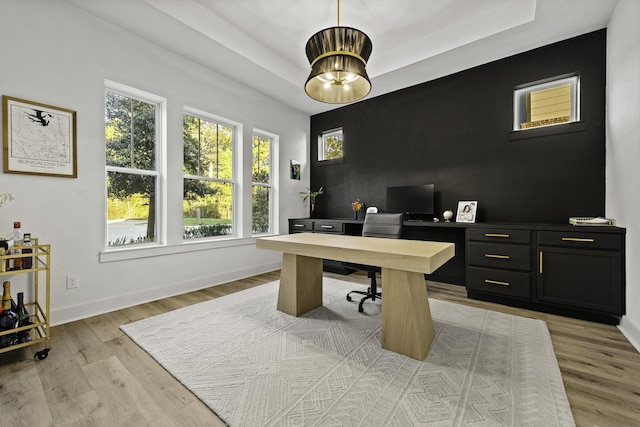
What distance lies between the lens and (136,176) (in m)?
3.09

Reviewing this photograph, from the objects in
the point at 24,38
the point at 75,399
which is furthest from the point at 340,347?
the point at 24,38

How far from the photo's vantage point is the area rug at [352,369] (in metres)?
1.36

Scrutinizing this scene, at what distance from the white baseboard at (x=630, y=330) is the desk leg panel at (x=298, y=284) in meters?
2.54

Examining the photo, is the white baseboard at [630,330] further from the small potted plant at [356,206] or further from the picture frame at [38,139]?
the picture frame at [38,139]

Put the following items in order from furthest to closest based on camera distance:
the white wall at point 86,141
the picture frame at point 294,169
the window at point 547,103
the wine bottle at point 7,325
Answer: the picture frame at point 294,169, the window at point 547,103, the white wall at point 86,141, the wine bottle at point 7,325

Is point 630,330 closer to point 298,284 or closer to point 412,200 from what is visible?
point 412,200

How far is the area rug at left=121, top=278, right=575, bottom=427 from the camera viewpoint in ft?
4.46

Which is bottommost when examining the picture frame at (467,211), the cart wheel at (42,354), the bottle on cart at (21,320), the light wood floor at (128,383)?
the light wood floor at (128,383)

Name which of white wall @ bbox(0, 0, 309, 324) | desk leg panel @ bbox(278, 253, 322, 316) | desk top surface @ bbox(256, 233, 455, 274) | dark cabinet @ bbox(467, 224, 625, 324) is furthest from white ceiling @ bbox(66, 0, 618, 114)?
desk leg panel @ bbox(278, 253, 322, 316)

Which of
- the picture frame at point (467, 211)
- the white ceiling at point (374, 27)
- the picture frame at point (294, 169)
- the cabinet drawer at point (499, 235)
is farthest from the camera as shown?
the picture frame at point (294, 169)

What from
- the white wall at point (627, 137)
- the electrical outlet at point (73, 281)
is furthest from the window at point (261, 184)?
the white wall at point (627, 137)

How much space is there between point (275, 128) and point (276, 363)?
376cm

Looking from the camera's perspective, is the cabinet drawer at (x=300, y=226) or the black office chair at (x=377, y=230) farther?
the cabinet drawer at (x=300, y=226)

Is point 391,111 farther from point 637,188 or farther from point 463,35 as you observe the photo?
point 637,188
